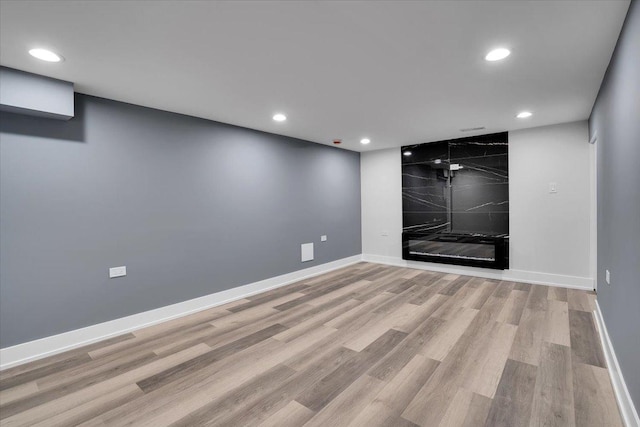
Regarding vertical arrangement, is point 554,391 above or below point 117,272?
below

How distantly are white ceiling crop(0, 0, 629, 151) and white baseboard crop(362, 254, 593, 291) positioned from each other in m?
2.40

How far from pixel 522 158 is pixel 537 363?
11.2 ft

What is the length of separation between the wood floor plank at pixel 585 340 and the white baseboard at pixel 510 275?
3.86ft

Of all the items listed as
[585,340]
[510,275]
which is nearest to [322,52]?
[585,340]

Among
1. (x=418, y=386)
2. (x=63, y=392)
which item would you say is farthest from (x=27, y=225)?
(x=418, y=386)

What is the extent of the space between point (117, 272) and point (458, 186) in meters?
5.21

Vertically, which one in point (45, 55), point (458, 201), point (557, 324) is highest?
point (45, 55)

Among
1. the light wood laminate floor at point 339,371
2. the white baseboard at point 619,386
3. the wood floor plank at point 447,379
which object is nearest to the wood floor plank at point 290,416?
the light wood laminate floor at point 339,371

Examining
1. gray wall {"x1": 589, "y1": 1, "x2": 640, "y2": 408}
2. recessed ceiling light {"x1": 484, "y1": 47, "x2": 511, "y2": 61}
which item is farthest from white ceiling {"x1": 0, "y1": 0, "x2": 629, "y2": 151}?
gray wall {"x1": 589, "y1": 1, "x2": 640, "y2": 408}

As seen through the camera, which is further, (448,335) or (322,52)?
(448,335)

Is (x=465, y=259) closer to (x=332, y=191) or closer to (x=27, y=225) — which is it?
(x=332, y=191)

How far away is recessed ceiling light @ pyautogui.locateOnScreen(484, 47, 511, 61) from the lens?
85.3 inches

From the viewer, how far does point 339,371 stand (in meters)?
2.28

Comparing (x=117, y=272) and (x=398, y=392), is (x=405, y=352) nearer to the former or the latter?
(x=398, y=392)
